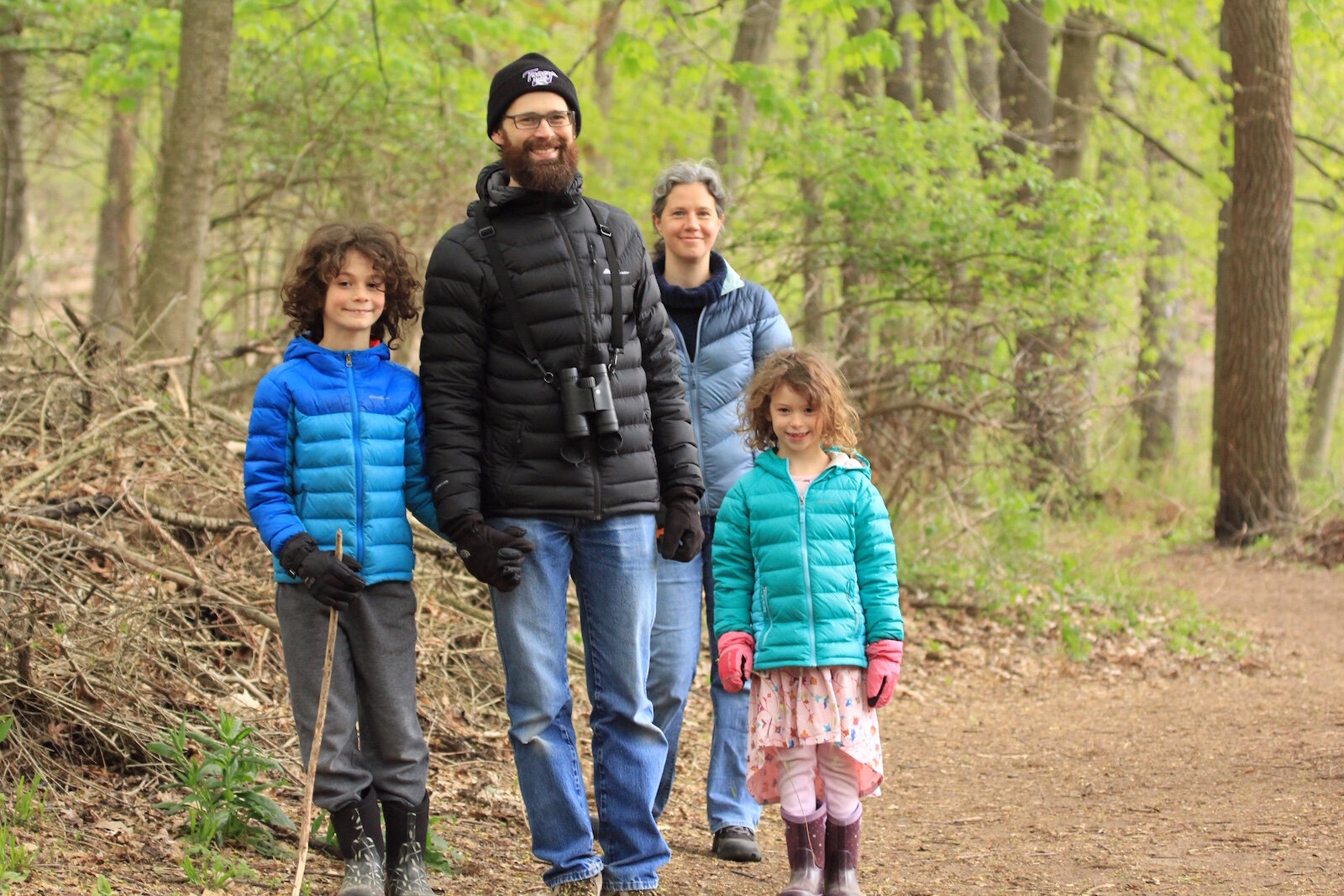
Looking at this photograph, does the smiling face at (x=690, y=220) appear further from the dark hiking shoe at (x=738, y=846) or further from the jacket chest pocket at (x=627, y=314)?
the dark hiking shoe at (x=738, y=846)

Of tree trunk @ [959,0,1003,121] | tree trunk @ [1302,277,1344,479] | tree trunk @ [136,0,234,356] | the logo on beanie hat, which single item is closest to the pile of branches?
tree trunk @ [136,0,234,356]

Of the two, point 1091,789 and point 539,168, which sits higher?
point 539,168

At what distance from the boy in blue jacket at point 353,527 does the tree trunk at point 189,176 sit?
4555 mm

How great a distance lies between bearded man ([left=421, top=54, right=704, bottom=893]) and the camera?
3652 mm

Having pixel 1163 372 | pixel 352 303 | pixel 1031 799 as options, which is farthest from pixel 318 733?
pixel 1163 372

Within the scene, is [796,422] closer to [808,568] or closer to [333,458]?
[808,568]

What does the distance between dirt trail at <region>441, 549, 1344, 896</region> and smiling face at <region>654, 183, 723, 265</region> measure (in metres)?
2.12

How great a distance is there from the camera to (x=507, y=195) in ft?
12.1

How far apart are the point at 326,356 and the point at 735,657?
143 cm

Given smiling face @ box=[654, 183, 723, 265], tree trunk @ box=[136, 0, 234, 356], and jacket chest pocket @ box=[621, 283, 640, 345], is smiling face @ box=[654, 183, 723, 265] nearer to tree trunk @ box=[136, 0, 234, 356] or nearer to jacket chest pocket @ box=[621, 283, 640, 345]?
jacket chest pocket @ box=[621, 283, 640, 345]

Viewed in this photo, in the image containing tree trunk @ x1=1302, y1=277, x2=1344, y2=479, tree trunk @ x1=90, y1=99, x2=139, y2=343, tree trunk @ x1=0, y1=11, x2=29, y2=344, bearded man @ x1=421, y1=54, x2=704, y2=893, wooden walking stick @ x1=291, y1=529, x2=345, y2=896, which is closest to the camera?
wooden walking stick @ x1=291, y1=529, x2=345, y2=896

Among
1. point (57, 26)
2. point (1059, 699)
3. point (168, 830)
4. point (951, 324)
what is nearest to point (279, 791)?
point (168, 830)

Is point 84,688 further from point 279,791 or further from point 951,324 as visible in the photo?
point 951,324

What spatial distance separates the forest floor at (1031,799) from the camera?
4062 mm
